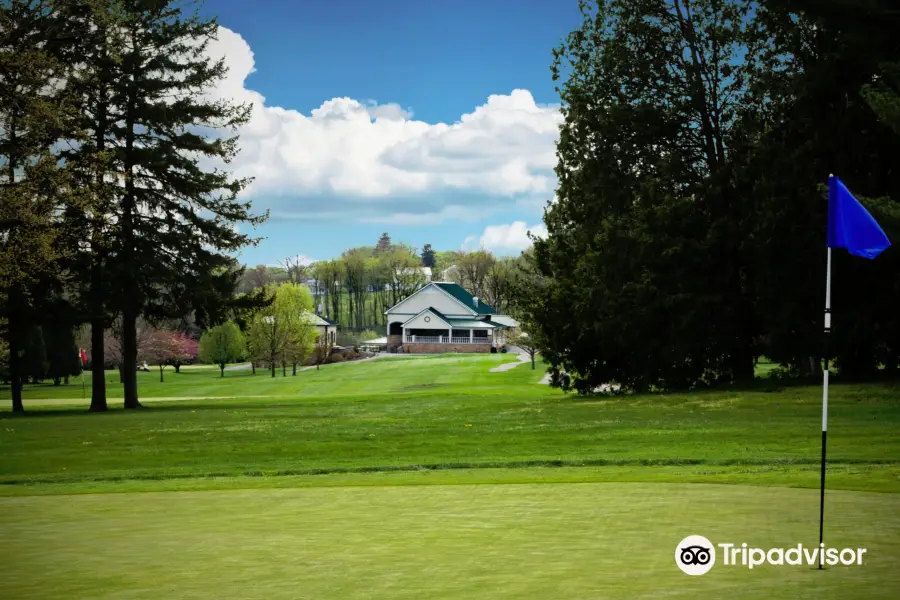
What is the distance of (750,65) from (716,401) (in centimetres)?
1327

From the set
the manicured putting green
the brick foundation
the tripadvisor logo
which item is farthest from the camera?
the brick foundation

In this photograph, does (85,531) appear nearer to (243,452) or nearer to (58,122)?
(243,452)

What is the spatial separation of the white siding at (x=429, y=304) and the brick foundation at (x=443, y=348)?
7.66 meters

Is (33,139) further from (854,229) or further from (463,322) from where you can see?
(463,322)

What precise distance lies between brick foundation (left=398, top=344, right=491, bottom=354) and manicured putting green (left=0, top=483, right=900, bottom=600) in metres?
99.4

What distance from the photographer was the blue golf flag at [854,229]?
9008mm

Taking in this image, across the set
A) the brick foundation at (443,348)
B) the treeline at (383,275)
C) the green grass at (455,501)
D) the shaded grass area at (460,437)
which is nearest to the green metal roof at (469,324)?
the brick foundation at (443,348)

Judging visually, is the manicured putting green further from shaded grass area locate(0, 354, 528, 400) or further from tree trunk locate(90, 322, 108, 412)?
shaded grass area locate(0, 354, 528, 400)

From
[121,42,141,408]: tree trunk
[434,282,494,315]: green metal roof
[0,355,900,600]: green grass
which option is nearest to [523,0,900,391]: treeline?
[0,355,900,600]: green grass

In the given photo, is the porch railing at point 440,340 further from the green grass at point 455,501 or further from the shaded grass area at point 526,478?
the shaded grass area at point 526,478

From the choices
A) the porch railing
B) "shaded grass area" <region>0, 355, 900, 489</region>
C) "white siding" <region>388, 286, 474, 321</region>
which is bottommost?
"shaded grass area" <region>0, 355, 900, 489</region>

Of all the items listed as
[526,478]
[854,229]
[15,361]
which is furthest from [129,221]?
[854,229]

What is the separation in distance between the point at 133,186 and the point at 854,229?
31.2 m

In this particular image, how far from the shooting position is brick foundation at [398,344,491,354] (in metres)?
112
